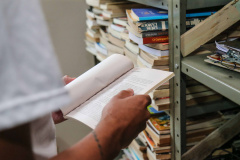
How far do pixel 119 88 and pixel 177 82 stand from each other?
29 centimetres

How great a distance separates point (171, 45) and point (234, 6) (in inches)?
9.6

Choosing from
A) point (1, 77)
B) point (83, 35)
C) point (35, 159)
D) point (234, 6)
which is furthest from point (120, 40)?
point (1, 77)

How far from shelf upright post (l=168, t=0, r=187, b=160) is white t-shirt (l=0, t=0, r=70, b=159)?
0.68 meters

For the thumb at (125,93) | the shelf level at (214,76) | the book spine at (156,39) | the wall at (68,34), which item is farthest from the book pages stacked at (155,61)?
the wall at (68,34)

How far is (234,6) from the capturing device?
3.14ft

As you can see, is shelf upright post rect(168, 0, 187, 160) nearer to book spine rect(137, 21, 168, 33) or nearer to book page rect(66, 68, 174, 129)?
book spine rect(137, 21, 168, 33)

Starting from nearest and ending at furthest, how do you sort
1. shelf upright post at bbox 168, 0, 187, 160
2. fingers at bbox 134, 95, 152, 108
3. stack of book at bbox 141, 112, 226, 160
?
1. fingers at bbox 134, 95, 152, 108
2. shelf upright post at bbox 168, 0, 187, 160
3. stack of book at bbox 141, 112, 226, 160

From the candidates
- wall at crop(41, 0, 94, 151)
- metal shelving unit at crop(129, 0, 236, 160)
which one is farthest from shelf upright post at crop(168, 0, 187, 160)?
wall at crop(41, 0, 94, 151)

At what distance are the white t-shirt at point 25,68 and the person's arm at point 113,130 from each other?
209 mm

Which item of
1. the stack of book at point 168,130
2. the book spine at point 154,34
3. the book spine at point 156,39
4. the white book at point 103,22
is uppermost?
the book spine at point 154,34

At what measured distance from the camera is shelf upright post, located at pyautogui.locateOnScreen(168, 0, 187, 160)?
0.94 m

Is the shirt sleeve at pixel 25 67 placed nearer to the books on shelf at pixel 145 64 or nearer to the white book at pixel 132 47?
the books on shelf at pixel 145 64

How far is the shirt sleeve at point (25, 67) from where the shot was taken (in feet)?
0.99

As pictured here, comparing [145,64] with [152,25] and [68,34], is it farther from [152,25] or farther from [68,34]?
[68,34]
